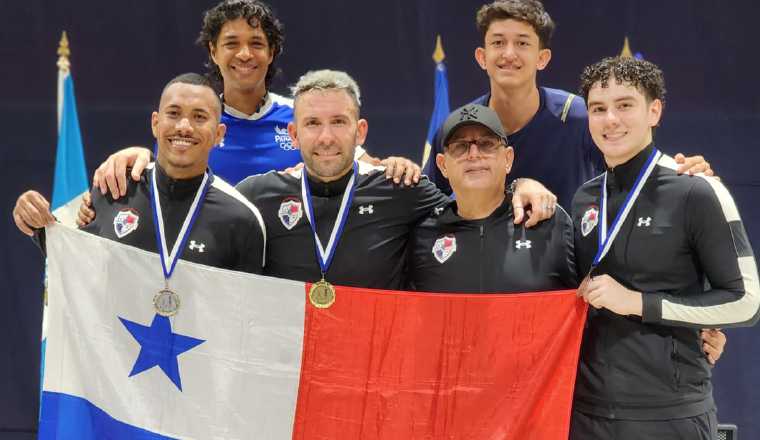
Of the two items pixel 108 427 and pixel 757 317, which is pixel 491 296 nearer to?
pixel 757 317

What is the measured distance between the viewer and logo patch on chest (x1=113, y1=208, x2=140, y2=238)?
282 cm

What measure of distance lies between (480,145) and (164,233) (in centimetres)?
115

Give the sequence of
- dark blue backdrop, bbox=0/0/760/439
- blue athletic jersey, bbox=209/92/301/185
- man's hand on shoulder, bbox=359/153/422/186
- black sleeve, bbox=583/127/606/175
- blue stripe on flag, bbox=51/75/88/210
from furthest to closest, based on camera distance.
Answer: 1. dark blue backdrop, bbox=0/0/760/439
2. blue stripe on flag, bbox=51/75/88/210
3. blue athletic jersey, bbox=209/92/301/185
4. black sleeve, bbox=583/127/606/175
5. man's hand on shoulder, bbox=359/153/422/186

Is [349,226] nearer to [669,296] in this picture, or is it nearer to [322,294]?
[322,294]

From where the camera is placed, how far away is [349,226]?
2834 millimetres

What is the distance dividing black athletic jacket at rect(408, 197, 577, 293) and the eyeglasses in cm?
20

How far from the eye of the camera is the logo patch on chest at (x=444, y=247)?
2.76 meters

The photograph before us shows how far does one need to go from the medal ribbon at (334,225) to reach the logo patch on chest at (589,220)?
0.82 metres

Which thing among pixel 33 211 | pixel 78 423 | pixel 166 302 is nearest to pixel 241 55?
pixel 33 211

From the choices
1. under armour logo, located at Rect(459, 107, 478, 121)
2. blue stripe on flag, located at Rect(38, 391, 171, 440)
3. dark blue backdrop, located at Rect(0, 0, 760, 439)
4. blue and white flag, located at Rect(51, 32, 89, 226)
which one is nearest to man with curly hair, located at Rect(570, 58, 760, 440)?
under armour logo, located at Rect(459, 107, 478, 121)

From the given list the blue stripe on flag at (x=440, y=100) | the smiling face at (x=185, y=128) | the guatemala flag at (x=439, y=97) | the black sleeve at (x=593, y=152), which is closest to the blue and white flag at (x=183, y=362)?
the smiling face at (x=185, y=128)

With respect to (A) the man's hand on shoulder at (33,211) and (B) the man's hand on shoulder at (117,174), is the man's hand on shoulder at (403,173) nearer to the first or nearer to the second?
(B) the man's hand on shoulder at (117,174)

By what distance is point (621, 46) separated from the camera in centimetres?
575

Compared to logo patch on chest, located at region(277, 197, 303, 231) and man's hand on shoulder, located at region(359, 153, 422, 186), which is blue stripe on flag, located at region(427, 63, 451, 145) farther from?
logo patch on chest, located at region(277, 197, 303, 231)
